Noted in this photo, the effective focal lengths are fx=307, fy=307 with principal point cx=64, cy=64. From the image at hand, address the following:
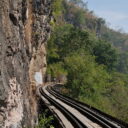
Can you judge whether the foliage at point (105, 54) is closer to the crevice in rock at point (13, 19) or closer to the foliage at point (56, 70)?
the foliage at point (56, 70)

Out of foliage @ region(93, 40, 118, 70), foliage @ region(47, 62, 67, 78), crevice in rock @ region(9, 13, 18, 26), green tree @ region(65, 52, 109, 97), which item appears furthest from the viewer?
foliage @ region(93, 40, 118, 70)

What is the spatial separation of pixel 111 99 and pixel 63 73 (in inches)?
700

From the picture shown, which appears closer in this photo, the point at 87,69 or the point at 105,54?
the point at 87,69

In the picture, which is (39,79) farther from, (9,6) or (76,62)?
(9,6)

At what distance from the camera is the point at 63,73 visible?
2803 inches

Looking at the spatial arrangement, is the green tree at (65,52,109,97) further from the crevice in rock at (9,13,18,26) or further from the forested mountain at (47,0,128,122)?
the crevice in rock at (9,13,18,26)

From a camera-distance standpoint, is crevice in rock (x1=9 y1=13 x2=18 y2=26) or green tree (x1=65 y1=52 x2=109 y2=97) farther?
green tree (x1=65 y1=52 x2=109 y2=97)

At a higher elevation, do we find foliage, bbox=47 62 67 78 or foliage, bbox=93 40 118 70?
foliage, bbox=93 40 118 70

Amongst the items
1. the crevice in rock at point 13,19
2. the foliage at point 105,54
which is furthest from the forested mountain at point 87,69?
the crevice in rock at point 13,19

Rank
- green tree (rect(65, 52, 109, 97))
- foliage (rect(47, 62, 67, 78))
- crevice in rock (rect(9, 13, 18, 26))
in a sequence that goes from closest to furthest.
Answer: crevice in rock (rect(9, 13, 18, 26)) → green tree (rect(65, 52, 109, 97)) → foliage (rect(47, 62, 67, 78))

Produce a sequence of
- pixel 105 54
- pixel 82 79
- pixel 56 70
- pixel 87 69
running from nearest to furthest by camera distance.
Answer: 1. pixel 82 79
2. pixel 87 69
3. pixel 56 70
4. pixel 105 54

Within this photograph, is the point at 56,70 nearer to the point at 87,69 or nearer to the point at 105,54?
the point at 105,54

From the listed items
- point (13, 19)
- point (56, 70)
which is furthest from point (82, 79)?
point (13, 19)

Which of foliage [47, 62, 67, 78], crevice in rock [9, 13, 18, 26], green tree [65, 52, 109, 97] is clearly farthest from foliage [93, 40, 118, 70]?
crevice in rock [9, 13, 18, 26]
